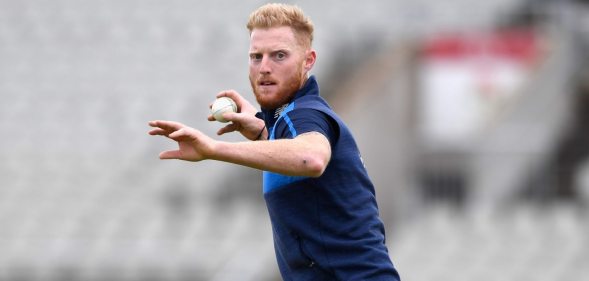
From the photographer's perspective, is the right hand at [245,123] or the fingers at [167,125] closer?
the fingers at [167,125]

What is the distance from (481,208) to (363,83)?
2196mm

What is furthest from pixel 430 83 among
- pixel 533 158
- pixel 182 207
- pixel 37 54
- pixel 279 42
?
pixel 279 42

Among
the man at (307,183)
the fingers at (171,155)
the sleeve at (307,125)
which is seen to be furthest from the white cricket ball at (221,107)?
the fingers at (171,155)

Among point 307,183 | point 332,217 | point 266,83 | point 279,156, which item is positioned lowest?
point 332,217

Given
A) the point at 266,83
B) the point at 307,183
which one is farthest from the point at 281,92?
the point at 307,183

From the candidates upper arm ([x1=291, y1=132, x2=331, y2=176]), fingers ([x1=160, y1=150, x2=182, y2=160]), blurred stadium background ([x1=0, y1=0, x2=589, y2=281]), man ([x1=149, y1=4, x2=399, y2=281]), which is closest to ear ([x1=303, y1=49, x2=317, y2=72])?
man ([x1=149, y1=4, x2=399, y2=281])

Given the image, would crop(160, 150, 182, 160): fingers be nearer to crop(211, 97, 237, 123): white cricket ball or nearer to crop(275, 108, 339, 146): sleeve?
crop(275, 108, 339, 146): sleeve

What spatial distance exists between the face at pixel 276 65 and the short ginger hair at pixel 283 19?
2cm

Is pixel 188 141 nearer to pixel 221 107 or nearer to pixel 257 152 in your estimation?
pixel 257 152

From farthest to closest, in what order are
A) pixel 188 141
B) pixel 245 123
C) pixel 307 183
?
pixel 245 123 → pixel 307 183 → pixel 188 141

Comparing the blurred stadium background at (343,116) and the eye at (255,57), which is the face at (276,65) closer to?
the eye at (255,57)

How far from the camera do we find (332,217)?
13.0ft

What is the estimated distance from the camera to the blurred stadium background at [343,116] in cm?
1150

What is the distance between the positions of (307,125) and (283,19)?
1.66ft
